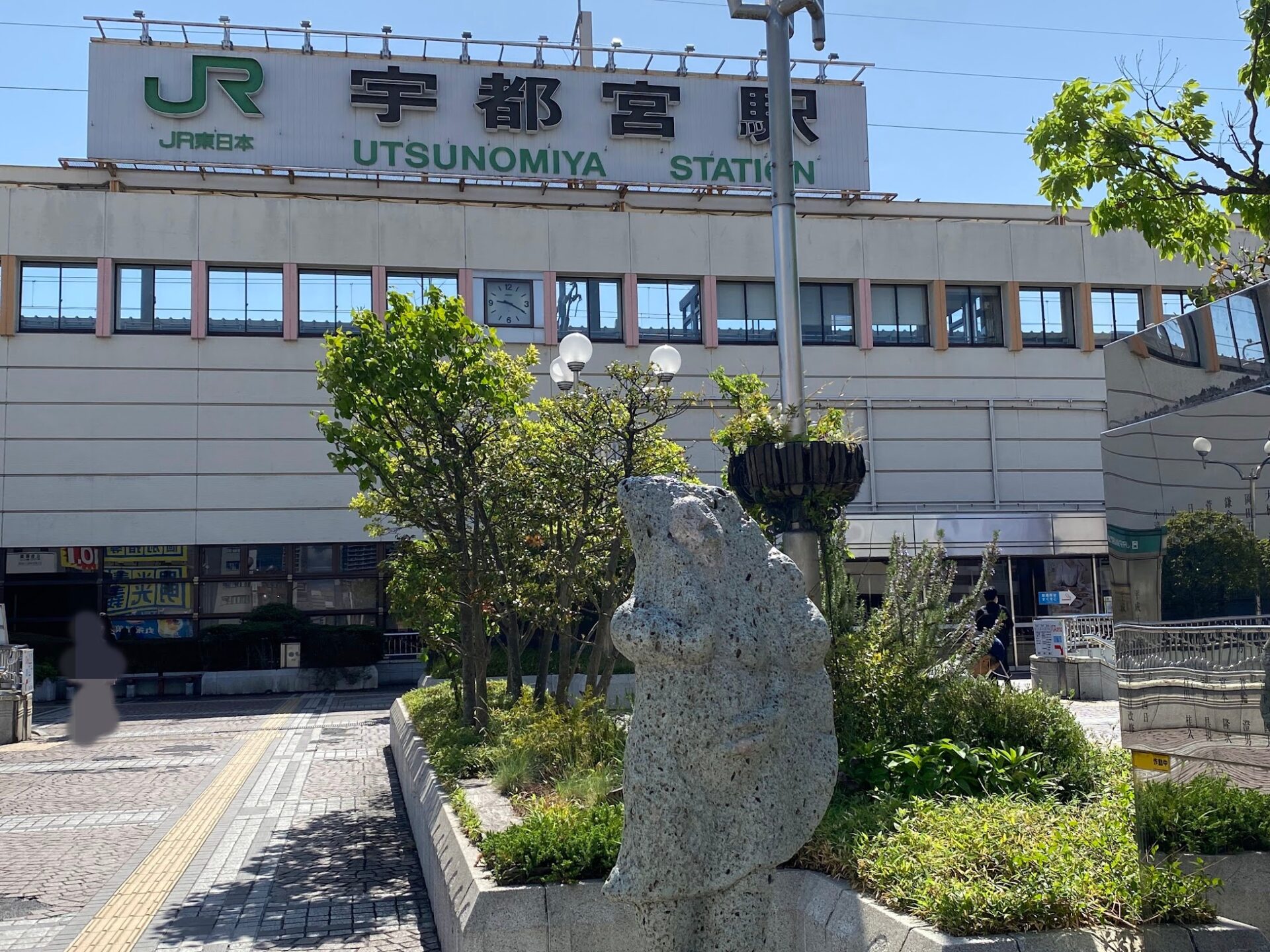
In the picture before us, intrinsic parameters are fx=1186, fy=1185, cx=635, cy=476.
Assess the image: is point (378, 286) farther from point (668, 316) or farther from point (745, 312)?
point (745, 312)

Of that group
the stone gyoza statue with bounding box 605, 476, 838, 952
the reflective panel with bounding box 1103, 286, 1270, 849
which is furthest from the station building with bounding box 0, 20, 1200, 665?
the stone gyoza statue with bounding box 605, 476, 838, 952

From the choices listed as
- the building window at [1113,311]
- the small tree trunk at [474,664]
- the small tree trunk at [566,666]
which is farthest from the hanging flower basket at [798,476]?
the building window at [1113,311]

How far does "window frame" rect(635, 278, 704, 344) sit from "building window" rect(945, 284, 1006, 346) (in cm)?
681

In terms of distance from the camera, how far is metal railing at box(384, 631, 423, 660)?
98.2 ft

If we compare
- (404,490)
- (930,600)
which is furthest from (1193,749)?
(404,490)

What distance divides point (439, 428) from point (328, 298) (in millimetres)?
18823

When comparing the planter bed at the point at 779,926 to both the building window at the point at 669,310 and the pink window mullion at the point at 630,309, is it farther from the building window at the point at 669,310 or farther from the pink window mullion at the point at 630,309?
the building window at the point at 669,310

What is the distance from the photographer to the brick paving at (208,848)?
7863mm

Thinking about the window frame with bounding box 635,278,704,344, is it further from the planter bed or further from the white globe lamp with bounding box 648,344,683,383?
the planter bed

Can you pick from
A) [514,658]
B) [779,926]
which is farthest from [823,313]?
[779,926]

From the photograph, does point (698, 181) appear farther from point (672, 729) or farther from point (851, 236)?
point (672, 729)

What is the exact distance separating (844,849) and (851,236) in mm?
26817

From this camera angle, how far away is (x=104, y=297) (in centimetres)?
2825

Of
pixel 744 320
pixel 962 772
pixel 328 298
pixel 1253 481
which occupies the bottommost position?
pixel 962 772
